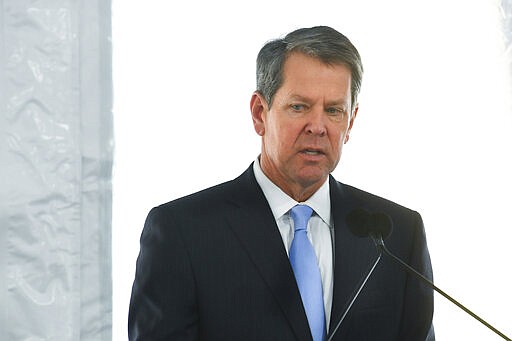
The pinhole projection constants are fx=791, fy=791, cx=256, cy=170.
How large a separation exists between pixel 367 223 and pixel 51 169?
0.78 m

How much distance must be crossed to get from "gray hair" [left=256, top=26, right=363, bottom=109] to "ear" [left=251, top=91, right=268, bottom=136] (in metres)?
0.01

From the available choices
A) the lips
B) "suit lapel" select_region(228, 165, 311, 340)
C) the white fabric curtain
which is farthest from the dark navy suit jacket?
the white fabric curtain

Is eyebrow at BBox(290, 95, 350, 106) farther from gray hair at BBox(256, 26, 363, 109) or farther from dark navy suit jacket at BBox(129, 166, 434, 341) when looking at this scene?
dark navy suit jacket at BBox(129, 166, 434, 341)

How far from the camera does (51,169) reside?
5.60 feet

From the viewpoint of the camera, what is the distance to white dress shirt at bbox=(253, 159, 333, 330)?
143 cm

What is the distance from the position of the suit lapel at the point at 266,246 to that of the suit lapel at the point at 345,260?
73 millimetres

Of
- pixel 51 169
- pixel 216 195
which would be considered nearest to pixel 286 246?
pixel 216 195

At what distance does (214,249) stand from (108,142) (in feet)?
1.66

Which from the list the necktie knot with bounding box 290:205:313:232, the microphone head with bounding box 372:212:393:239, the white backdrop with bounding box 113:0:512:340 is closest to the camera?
the microphone head with bounding box 372:212:393:239

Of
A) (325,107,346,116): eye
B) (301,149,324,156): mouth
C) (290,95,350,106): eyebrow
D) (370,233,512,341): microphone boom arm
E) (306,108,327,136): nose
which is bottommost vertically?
(370,233,512,341): microphone boom arm

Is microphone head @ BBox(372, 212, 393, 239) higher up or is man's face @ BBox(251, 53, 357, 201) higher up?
man's face @ BBox(251, 53, 357, 201)

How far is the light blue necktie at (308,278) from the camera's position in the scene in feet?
4.47

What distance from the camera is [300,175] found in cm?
139

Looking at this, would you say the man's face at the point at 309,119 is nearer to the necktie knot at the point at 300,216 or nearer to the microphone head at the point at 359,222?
the necktie knot at the point at 300,216
